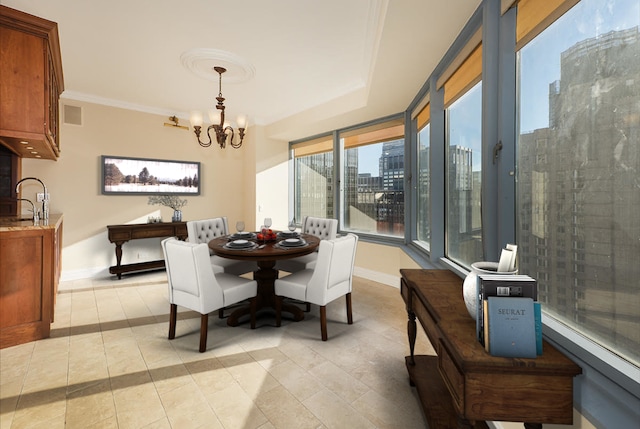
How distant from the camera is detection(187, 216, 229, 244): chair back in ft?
12.3

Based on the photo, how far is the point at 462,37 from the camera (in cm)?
221

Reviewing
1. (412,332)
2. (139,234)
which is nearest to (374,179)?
(412,332)

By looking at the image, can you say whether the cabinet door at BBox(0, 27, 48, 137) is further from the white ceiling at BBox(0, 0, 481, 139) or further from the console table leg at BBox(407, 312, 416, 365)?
the console table leg at BBox(407, 312, 416, 365)

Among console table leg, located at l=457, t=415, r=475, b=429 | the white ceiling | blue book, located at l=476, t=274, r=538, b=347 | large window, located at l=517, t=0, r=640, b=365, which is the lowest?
console table leg, located at l=457, t=415, r=475, b=429

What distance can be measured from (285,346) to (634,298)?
218 cm

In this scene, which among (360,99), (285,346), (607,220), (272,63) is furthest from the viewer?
(360,99)

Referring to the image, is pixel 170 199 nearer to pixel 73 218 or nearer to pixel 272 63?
pixel 73 218

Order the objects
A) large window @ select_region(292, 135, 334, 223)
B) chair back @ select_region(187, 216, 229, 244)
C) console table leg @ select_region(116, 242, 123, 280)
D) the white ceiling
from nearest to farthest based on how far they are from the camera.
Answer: the white ceiling, chair back @ select_region(187, 216, 229, 244), console table leg @ select_region(116, 242, 123, 280), large window @ select_region(292, 135, 334, 223)

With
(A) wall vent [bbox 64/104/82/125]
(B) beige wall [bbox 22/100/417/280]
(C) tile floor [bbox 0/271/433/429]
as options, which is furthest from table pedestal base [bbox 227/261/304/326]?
(A) wall vent [bbox 64/104/82/125]

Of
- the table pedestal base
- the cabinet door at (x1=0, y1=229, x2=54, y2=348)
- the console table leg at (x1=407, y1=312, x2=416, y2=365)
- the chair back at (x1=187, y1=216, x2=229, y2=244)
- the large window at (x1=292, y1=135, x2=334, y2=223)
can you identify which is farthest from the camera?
the large window at (x1=292, y1=135, x2=334, y2=223)

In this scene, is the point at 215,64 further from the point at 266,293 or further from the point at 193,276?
the point at 266,293

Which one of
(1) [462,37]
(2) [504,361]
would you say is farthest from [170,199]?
(2) [504,361]

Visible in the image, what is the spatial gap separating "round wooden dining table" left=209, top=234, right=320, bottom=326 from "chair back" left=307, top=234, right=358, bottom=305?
333 mm

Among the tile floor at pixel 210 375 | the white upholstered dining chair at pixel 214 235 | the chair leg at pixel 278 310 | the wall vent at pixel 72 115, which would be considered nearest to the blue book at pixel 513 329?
the tile floor at pixel 210 375
